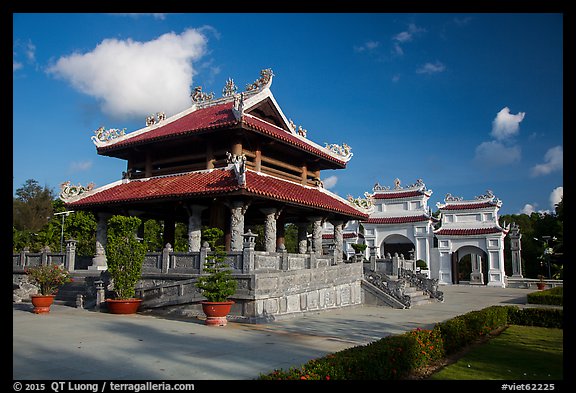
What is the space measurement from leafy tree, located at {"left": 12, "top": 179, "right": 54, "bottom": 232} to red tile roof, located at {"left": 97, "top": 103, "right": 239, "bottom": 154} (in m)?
38.2

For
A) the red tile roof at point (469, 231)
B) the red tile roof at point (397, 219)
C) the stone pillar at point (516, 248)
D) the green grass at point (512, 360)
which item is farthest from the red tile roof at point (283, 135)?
the stone pillar at point (516, 248)

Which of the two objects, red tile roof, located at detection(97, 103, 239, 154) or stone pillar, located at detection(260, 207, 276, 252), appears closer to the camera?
stone pillar, located at detection(260, 207, 276, 252)

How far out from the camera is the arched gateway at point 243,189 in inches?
672

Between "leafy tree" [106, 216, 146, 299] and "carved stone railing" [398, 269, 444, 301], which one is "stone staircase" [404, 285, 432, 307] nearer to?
"carved stone railing" [398, 269, 444, 301]

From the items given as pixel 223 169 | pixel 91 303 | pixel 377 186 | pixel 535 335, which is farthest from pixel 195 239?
pixel 377 186

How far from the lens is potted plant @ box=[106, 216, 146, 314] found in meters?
15.7

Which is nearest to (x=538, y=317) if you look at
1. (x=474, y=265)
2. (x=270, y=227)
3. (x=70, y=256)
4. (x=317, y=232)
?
(x=270, y=227)

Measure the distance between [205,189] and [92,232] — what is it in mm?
23363

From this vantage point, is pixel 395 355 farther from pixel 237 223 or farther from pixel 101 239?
pixel 101 239

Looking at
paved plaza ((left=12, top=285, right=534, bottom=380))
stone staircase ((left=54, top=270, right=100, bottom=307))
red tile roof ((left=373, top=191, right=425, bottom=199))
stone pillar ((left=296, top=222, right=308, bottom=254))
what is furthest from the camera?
red tile roof ((left=373, top=191, right=425, bottom=199))

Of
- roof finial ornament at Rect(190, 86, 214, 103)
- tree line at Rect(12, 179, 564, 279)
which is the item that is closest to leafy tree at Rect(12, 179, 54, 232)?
tree line at Rect(12, 179, 564, 279)

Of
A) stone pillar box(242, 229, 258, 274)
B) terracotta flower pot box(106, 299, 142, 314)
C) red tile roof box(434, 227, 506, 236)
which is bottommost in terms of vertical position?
terracotta flower pot box(106, 299, 142, 314)

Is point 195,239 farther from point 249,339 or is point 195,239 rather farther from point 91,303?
point 249,339

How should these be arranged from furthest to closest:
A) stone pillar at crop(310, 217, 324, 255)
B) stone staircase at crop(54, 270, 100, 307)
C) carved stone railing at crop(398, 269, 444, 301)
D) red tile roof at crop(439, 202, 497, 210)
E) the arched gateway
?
1. red tile roof at crop(439, 202, 497, 210)
2. carved stone railing at crop(398, 269, 444, 301)
3. stone pillar at crop(310, 217, 324, 255)
4. stone staircase at crop(54, 270, 100, 307)
5. the arched gateway
